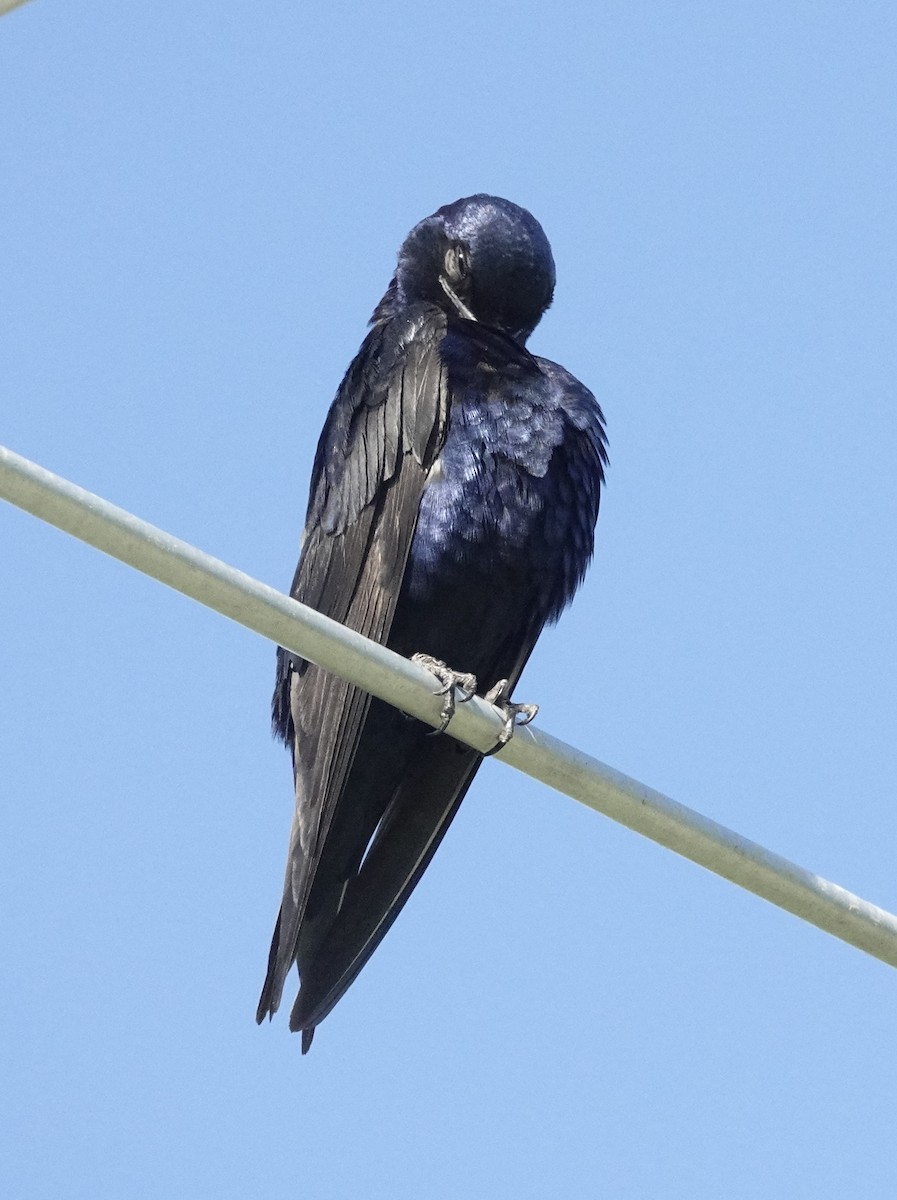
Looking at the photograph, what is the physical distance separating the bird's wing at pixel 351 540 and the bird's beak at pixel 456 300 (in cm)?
30

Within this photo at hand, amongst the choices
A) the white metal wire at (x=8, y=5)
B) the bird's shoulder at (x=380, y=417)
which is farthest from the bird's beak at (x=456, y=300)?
the white metal wire at (x=8, y=5)

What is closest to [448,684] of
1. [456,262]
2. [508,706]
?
[508,706]

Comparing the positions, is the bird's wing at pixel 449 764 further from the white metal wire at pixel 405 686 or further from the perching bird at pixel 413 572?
the white metal wire at pixel 405 686

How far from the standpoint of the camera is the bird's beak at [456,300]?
591cm

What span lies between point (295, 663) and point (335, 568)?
0.97 feet

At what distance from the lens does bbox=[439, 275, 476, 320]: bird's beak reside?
233 inches

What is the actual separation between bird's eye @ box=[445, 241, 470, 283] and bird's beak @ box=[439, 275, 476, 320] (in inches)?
1.0

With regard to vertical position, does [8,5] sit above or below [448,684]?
above

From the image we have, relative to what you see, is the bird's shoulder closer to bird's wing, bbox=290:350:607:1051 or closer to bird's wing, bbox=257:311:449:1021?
bird's wing, bbox=257:311:449:1021

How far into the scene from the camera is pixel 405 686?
3299 millimetres

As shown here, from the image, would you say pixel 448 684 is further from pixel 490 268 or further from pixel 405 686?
pixel 490 268

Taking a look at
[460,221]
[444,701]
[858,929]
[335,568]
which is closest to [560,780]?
[444,701]

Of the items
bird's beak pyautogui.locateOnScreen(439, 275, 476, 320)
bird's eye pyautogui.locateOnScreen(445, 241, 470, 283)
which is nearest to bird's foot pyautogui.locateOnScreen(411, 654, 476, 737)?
bird's beak pyautogui.locateOnScreen(439, 275, 476, 320)

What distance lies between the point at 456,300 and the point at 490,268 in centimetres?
16
